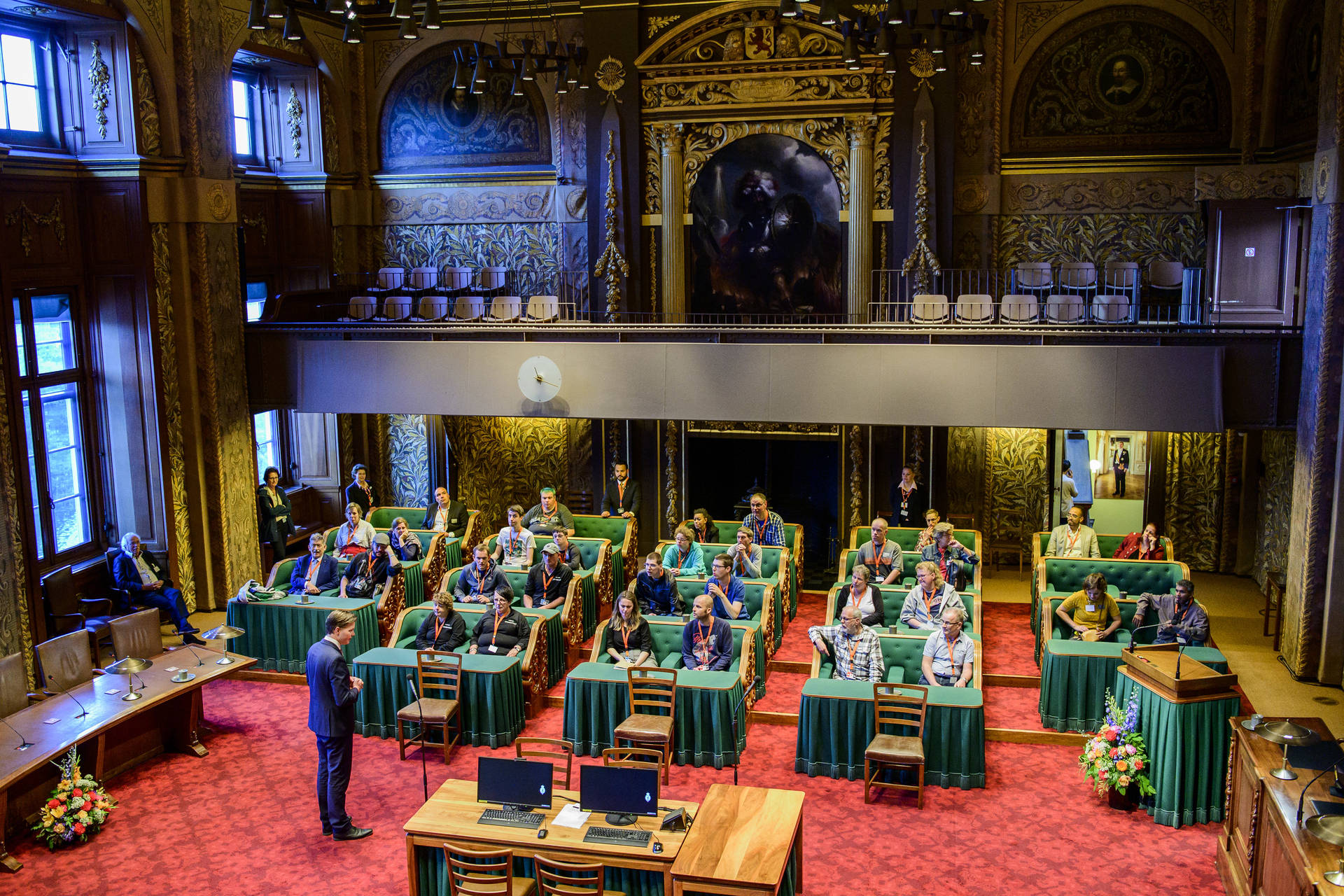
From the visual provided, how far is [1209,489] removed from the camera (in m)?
13.6

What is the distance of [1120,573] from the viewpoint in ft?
33.8

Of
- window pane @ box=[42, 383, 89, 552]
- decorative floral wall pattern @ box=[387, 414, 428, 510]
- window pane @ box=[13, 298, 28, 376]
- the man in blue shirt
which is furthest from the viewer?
decorative floral wall pattern @ box=[387, 414, 428, 510]

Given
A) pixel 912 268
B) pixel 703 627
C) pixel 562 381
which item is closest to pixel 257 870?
pixel 703 627

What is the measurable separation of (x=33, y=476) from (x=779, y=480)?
831cm

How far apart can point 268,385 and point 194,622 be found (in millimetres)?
2865

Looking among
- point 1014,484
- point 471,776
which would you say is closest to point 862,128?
point 1014,484

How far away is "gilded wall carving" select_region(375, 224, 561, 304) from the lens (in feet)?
51.1

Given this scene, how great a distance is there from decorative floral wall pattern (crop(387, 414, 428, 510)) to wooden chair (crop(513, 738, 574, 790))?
7.52 metres

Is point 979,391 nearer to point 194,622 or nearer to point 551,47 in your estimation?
point 551,47

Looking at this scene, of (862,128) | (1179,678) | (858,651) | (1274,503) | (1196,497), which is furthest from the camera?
(862,128)

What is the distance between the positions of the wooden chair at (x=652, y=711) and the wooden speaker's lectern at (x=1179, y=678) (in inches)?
129

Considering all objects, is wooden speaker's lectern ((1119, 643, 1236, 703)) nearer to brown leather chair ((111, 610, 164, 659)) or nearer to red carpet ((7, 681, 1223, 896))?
red carpet ((7, 681, 1223, 896))

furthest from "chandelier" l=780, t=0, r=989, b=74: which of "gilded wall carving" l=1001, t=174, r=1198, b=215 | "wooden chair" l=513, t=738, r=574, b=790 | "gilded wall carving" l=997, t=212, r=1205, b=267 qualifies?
"wooden chair" l=513, t=738, r=574, b=790

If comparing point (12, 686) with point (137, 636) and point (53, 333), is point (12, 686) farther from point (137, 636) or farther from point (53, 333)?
point (53, 333)
